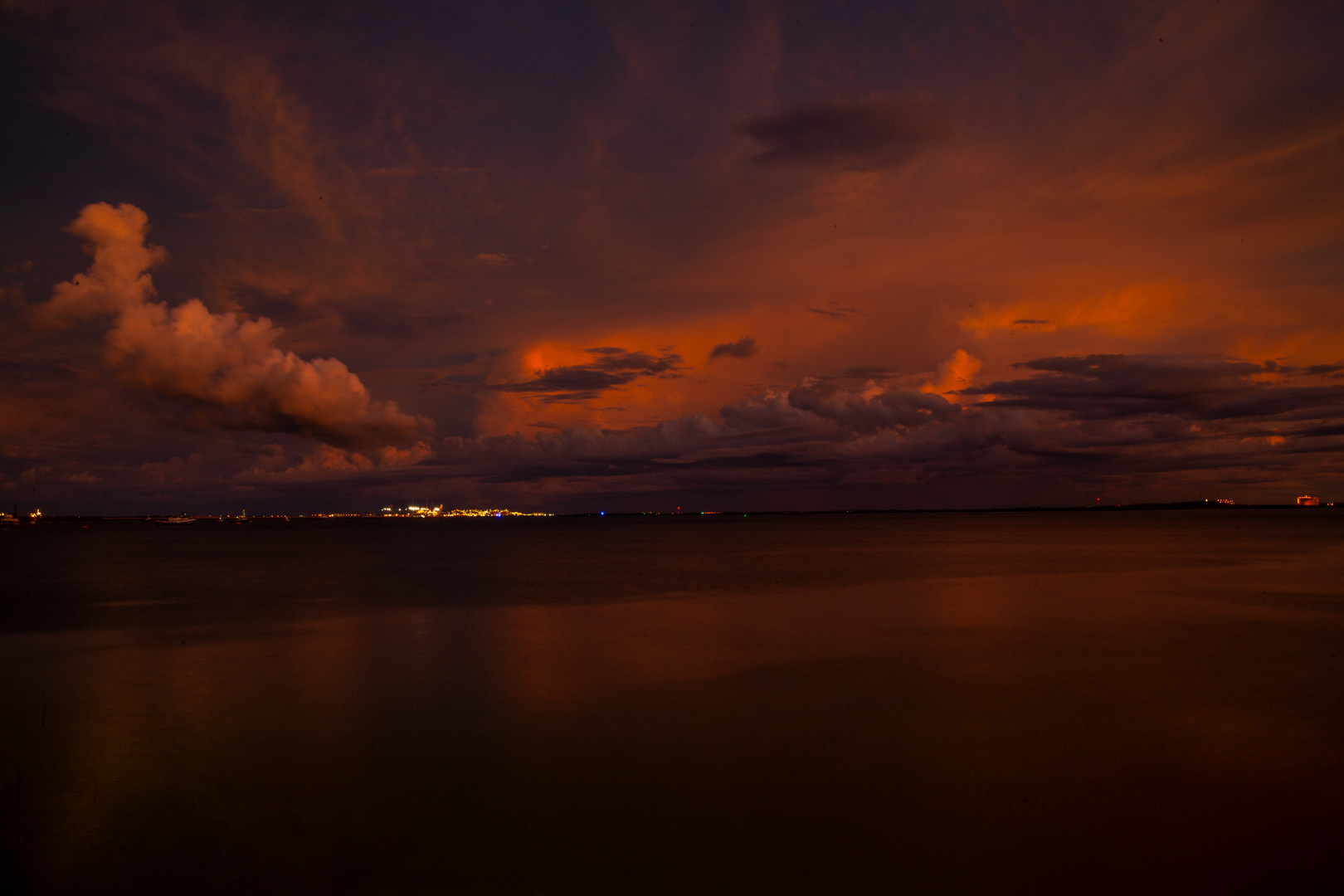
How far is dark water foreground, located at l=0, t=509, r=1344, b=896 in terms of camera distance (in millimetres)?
9672

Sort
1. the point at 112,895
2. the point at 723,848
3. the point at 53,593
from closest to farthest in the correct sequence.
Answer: the point at 112,895 < the point at 723,848 < the point at 53,593

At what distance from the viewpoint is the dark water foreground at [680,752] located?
31.7 ft

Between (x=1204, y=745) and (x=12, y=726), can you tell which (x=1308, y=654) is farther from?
(x=12, y=726)

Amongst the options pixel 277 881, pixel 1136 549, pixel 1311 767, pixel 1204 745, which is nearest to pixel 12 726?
pixel 277 881

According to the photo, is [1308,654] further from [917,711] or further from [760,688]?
[760,688]

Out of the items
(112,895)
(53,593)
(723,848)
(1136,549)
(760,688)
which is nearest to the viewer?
(112,895)

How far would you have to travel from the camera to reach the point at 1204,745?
1399 cm

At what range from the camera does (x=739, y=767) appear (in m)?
12.9

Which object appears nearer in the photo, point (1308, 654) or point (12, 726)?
point (12, 726)

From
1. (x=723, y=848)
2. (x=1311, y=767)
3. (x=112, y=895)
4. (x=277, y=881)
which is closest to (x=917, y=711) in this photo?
(x=1311, y=767)

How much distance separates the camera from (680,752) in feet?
45.4

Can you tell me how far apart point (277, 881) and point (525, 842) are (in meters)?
2.91

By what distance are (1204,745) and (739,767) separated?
27.3 ft

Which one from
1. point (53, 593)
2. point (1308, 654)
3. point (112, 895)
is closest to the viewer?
point (112, 895)
